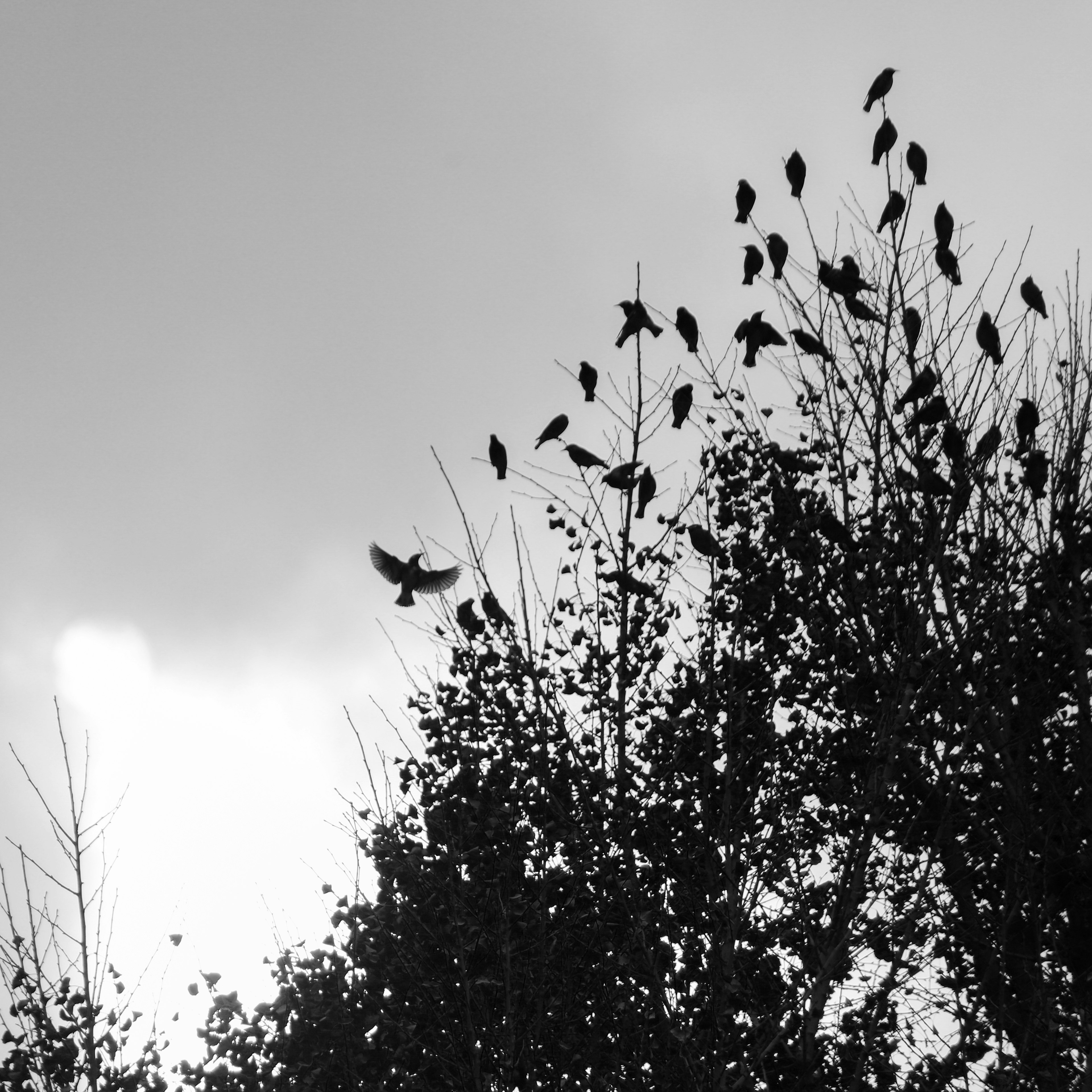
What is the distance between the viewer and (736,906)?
5.82 metres

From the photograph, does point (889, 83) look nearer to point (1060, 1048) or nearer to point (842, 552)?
point (842, 552)

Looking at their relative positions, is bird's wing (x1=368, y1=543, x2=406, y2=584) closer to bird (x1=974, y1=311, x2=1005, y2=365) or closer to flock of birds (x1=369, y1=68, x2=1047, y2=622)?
flock of birds (x1=369, y1=68, x2=1047, y2=622)

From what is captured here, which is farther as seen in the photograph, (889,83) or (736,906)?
(889,83)

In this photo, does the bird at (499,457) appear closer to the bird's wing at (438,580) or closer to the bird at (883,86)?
the bird's wing at (438,580)

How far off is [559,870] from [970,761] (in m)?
2.99

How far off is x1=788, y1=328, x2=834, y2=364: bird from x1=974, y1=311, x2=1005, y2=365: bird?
0.93 metres

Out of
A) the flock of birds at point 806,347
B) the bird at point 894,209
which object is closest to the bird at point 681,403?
the flock of birds at point 806,347

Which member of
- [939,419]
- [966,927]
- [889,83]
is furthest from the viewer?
[889,83]

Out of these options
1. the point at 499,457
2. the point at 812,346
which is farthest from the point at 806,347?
the point at 499,457

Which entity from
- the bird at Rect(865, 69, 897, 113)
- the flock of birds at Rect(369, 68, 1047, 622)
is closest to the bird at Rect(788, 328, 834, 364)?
the flock of birds at Rect(369, 68, 1047, 622)

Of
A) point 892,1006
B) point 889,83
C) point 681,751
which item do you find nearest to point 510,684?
point 681,751

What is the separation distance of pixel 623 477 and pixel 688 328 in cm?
124

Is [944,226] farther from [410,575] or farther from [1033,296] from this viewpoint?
[410,575]

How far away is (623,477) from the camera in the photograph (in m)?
6.80
